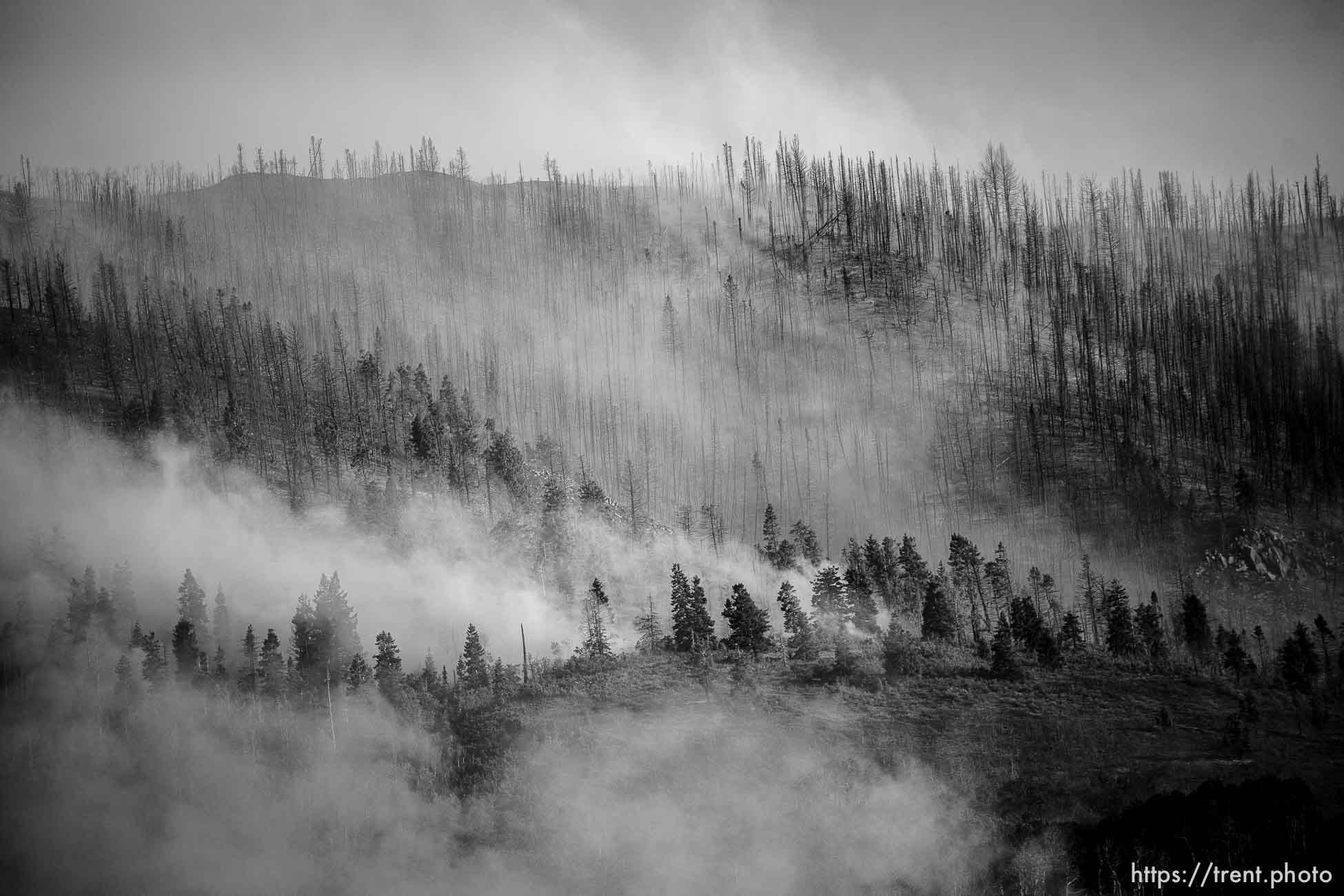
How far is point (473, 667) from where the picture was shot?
106312 millimetres

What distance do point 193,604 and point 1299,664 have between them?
11239 cm

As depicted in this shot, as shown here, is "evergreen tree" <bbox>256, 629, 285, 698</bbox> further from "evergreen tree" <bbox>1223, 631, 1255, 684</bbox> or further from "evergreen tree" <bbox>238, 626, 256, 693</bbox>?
"evergreen tree" <bbox>1223, 631, 1255, 684</bbox>

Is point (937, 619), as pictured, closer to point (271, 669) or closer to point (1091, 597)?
point (1091, 597)


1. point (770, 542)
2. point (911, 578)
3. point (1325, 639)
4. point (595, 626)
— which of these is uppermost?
point (770, 542)

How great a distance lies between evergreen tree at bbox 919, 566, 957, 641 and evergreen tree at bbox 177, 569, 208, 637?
77182 mm

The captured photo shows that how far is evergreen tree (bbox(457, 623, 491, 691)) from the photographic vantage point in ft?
347

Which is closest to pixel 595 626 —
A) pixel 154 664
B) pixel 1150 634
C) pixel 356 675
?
pixel 356 675

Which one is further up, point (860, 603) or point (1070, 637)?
point (860, 603)

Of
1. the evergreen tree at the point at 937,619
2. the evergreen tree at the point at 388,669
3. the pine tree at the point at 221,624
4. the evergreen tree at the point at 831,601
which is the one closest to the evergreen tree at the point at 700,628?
the evergreen tree at the point at 831,601

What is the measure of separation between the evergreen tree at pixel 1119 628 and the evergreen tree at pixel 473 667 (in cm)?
6362

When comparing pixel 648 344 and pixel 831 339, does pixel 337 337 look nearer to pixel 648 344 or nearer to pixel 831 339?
pixel 648 344

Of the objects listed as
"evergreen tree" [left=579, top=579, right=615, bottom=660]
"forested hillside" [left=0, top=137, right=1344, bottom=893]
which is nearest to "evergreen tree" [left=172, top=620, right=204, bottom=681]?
"forested hillside" [left=0, top=137, right=1344, bottom=893]

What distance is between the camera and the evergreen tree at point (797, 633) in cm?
10575

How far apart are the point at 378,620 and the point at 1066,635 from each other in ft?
249
